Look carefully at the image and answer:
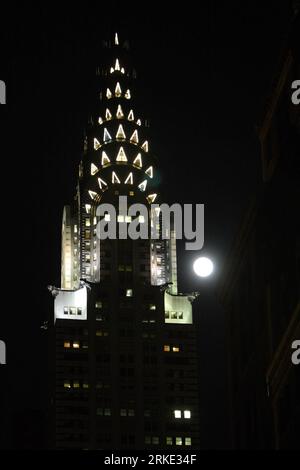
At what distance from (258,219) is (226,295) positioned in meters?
13.0

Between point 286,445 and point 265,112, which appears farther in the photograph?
point 265,112

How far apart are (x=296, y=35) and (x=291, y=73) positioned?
118 inches

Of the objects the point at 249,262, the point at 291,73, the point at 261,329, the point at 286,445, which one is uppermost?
the point at 291,73

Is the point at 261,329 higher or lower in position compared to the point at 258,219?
lower

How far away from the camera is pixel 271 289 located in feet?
264

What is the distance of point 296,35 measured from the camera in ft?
241

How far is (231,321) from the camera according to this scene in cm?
9619

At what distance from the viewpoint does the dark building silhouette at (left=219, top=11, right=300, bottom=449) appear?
74500 mm

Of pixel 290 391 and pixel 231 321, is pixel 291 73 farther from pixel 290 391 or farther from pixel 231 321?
pixel 231 321

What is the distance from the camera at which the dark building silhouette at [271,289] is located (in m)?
74.5
